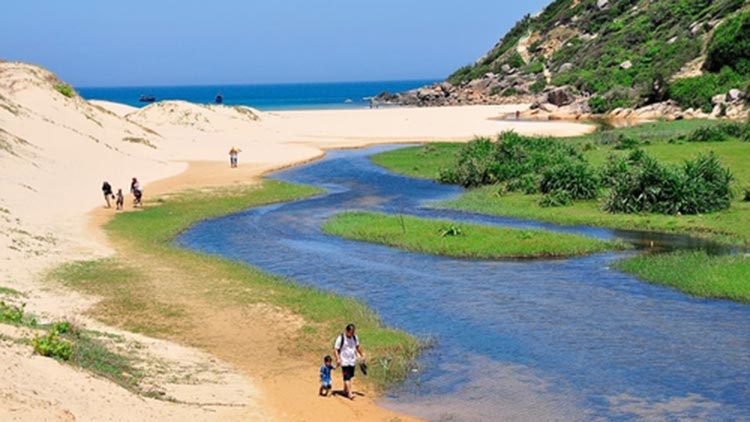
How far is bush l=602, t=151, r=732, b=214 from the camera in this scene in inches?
1449

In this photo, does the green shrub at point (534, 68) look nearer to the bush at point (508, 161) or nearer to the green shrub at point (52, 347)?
the bush at point (508, 161)

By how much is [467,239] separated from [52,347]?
18.9 metres

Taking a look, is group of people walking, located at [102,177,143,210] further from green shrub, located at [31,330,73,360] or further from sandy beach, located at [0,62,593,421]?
green shrub, located at [31,330,73,360]

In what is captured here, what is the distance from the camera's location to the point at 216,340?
21.4 metres

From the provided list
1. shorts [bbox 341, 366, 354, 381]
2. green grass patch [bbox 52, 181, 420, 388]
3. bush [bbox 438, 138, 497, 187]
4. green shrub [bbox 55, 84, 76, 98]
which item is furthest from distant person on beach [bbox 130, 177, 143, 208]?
green shrub [bbox 55, 84, 76, 98]

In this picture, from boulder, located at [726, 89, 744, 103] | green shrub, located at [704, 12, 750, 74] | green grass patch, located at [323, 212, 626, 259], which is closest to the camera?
green grass patch, located at [323, 212, 626, 259]

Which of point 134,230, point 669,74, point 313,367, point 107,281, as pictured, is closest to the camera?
point 313,367

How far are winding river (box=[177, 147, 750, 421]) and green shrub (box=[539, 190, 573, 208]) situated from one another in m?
4.30

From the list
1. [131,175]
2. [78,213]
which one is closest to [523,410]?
[78,213]

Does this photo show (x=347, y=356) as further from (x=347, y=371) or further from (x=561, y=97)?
(x=561, y=97)

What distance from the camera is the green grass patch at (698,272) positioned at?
24.9 meters

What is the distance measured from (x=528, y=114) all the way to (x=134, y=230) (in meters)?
79.2

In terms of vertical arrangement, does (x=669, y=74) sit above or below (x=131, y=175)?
above

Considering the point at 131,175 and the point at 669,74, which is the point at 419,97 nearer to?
the point at 669,74
